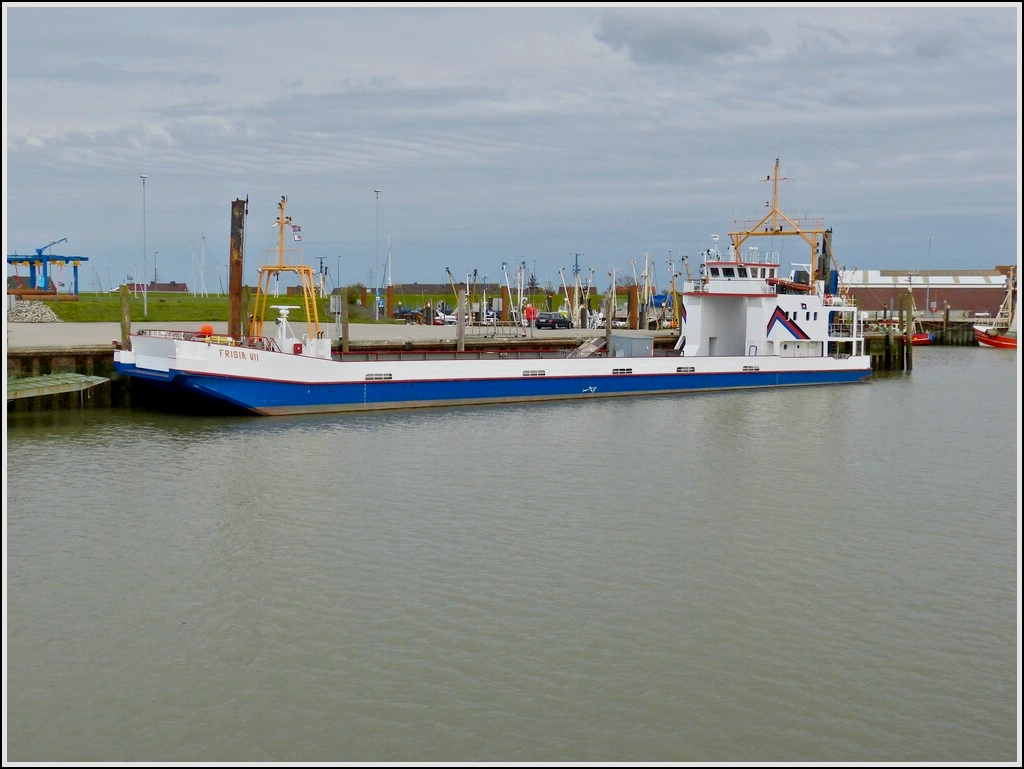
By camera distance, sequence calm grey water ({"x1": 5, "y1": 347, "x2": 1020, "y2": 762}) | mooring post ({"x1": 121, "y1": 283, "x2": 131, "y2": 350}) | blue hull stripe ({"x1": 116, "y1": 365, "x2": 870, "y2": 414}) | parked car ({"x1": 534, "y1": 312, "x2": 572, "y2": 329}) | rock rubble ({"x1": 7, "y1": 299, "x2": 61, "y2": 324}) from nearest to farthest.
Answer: calm grey water ({"x1": 5, "y1": 347, "x2": 1020, "y2": 762}), blue hull stripe ({"x1": 116, "y1": 365, "x2": 870, "y2": 414}), mooring post ({"x1": 121, "y1": 283, "x2": 131, "y2": 350}), rock rubble ({"x1": 7, "y1": 299, "x2": 61, "y2": 324}), parked car ({"x1": 534, "y1": 312, "x2": 572, "y2": 329})

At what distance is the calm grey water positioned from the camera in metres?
10.1

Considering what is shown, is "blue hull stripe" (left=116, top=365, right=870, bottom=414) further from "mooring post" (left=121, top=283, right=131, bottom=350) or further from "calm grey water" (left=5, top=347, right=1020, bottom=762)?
"calm grey water" (left=5, top=347, right=1020, bottom=762)

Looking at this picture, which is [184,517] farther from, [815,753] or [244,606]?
[815,753]

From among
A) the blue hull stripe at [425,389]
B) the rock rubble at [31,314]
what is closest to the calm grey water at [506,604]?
the blue hull stripe at [425,389]

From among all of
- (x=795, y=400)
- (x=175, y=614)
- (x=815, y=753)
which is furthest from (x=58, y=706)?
(x=795, y=400)

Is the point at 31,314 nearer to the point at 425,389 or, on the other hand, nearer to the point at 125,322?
the point at 125,322

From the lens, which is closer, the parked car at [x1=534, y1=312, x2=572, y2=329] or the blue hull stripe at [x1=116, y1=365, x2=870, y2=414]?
the blue hull stripe at [x1=116, y1=365, x2=870, y2=414]

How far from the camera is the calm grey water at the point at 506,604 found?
10.1 m

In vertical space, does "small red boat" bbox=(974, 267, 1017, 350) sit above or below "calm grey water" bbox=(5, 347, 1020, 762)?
above

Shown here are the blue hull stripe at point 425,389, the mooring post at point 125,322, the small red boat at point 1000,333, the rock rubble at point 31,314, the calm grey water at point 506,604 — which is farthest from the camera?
the small red boat at point 1000,333

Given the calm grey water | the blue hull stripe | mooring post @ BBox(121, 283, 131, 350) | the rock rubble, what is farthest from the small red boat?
mooring post @ BBox(121, 283, 131, 350)

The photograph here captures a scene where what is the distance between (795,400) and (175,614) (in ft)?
92.7

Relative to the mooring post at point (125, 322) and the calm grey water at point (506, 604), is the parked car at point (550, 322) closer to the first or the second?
the mooring post at point (125, 322)

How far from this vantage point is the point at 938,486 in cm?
2105
